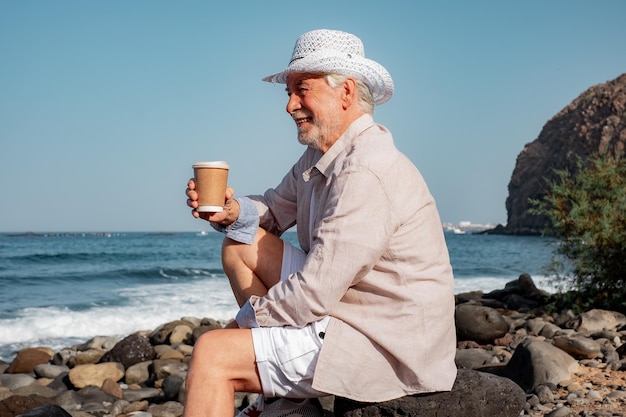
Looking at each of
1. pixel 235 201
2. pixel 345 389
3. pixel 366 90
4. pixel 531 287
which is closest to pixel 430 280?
pixel 345 389

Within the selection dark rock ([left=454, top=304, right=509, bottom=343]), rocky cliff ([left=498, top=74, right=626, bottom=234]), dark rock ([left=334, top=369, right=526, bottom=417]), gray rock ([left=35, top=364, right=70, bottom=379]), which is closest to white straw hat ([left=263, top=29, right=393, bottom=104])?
dark rock ([left=334, top=369, right=526, bottom=417])

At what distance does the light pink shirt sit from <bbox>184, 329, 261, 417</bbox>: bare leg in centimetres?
14

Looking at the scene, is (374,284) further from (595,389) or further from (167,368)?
(167,368)

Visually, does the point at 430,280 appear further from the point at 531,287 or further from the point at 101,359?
the point at 531,287

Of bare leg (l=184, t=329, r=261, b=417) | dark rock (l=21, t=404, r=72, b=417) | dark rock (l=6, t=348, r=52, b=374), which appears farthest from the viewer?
dark rock (l=6, t=348, r=52, b=374)

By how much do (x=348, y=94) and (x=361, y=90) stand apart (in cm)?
7

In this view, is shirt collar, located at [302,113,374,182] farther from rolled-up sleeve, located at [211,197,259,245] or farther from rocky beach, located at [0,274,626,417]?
rocky beach, located at [0,274,626,417]

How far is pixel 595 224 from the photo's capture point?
8.25 meters

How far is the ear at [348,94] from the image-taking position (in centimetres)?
332

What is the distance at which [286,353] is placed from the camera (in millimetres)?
2930

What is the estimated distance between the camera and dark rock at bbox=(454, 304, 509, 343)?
7402 millimetres

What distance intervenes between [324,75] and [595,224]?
5940mm

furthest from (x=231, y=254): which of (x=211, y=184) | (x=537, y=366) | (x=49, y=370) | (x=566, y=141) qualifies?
(x=566, y=141)

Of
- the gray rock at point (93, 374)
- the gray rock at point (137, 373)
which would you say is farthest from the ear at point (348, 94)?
the gray rock at point (137, 373)
